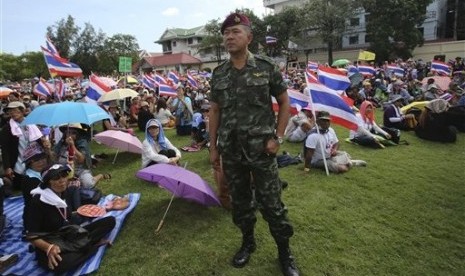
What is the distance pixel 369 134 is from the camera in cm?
864

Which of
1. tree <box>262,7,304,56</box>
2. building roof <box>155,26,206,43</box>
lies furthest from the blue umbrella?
building roof <box>155,26,206,43</box>

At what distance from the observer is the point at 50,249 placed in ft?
11.6

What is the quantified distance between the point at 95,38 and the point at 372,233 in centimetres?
5277

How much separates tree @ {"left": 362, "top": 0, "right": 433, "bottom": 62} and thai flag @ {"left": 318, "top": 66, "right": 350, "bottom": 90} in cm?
3333

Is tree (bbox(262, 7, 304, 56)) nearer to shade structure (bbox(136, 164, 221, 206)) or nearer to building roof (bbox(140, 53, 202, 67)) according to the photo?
building roof (bbox(140, 53, 202, 67))

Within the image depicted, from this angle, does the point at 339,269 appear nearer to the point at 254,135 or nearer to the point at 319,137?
the point at 254,135

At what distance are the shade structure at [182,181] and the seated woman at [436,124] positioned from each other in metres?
7.37

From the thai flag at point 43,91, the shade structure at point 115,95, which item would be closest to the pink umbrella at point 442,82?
the shade structure at point 115,95

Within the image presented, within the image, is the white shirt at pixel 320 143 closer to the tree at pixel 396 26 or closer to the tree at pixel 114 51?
the tree at pixel 396 26

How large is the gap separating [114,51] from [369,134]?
49081 millimetres

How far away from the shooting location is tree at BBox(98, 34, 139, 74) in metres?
48.6

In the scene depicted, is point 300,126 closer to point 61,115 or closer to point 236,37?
point 61,115

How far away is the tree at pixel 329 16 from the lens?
39188 millimetres

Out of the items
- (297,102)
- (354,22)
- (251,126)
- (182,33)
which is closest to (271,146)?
(251,126)
